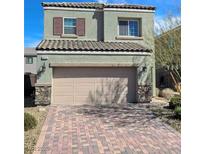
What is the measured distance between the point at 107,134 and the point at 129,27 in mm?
12774

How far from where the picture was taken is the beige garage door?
621 inches

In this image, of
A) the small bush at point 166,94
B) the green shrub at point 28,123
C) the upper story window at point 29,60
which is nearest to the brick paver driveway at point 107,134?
the green shrub at point 28,123

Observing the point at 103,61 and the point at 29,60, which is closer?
the point at 103,61

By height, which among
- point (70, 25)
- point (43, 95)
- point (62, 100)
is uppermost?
point (70, 25)

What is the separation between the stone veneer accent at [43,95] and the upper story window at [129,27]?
7515 millimetres

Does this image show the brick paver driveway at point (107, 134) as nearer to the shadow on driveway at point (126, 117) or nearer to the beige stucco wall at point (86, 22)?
the shadow on driveway at point (126, 117)

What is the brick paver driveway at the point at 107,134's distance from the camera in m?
7.06

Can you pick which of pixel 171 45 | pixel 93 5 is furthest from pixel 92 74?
pixel 93 5

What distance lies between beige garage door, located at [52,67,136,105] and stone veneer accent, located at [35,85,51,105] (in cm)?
39

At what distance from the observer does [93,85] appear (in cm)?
1614

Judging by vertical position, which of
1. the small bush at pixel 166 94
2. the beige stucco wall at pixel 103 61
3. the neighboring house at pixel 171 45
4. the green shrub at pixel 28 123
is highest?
the neighboring house at pixel 171 45

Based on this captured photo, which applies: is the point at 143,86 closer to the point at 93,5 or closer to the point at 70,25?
the point at 70,25
